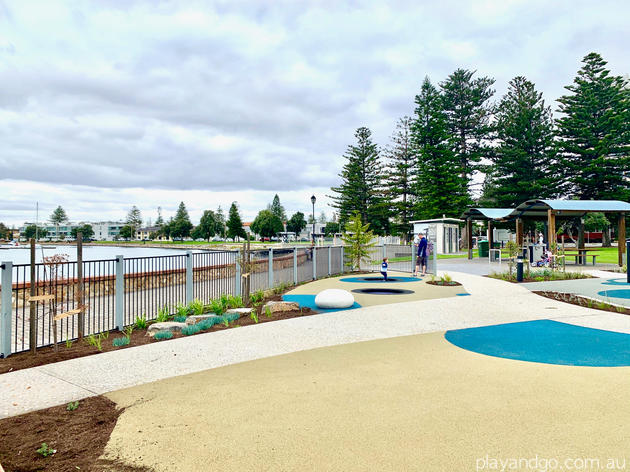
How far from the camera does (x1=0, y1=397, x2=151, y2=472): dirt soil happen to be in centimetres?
283

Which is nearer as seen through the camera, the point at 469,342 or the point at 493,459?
the point at 493,459

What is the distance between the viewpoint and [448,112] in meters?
50.3

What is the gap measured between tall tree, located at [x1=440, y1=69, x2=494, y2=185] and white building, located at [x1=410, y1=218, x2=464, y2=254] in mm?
15750

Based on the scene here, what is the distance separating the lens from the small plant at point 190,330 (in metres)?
6.92

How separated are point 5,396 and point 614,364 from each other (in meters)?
7.13

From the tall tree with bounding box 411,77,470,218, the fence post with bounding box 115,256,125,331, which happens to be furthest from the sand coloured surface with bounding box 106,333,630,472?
the tall tree with bounding box 411,77,470,218

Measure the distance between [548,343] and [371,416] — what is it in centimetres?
416

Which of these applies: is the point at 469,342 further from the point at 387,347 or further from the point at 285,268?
the point at 285,268

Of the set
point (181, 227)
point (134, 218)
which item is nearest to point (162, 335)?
point (181, 227)

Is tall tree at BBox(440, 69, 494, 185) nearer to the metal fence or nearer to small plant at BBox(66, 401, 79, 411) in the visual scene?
the metal fence

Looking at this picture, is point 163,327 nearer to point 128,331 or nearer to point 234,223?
point 128,331

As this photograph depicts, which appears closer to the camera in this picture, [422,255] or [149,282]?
[149,282]

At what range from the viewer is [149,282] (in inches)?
527

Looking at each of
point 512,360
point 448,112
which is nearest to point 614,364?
point 512,360
